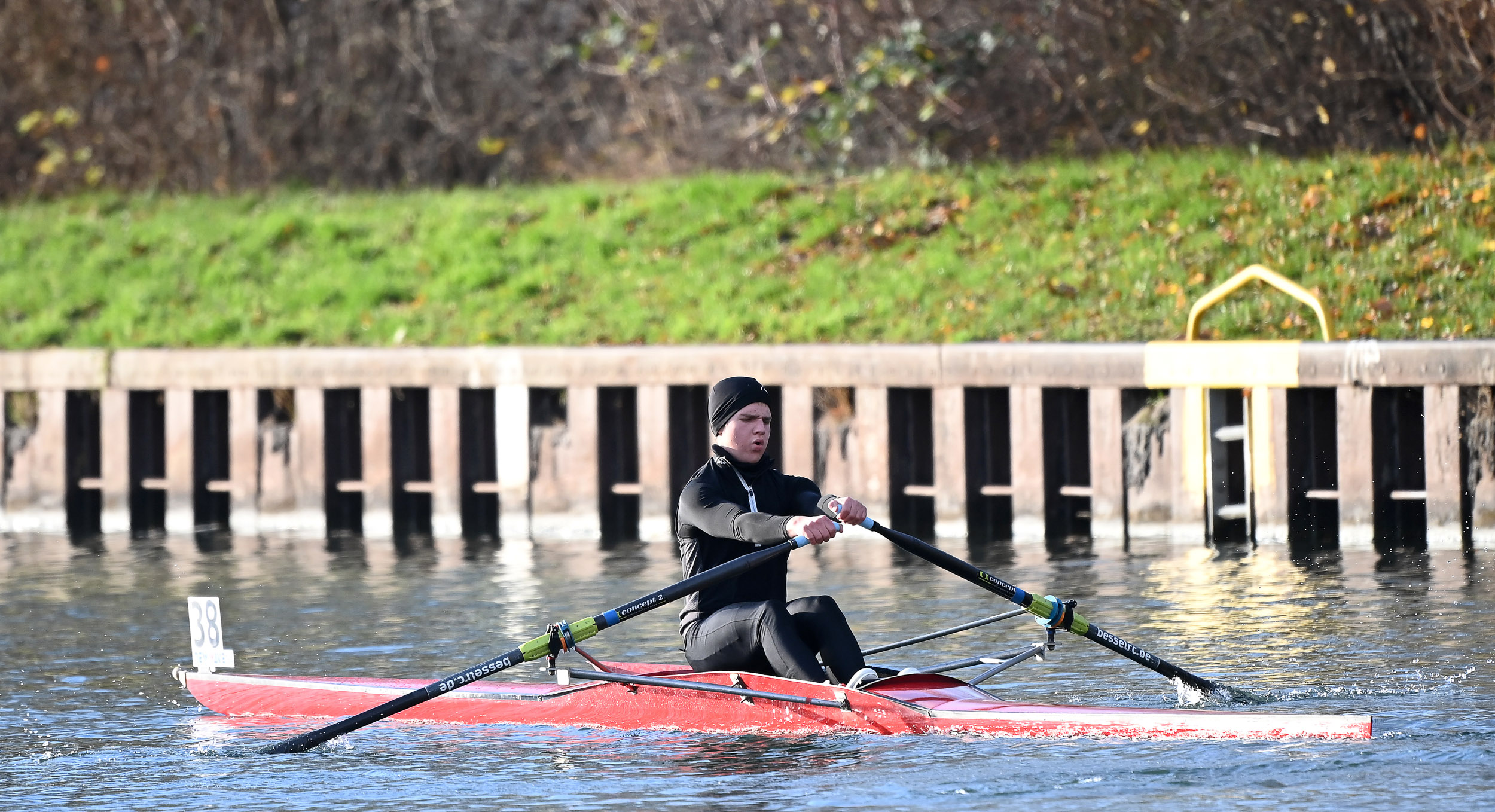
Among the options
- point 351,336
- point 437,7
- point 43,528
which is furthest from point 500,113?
point 43,528

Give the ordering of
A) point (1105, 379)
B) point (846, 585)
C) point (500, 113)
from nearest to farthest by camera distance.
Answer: point (846, 585) < point (1105, 379) < point (500, 113)

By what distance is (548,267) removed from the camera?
20.4m

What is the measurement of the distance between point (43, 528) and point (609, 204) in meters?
6.69

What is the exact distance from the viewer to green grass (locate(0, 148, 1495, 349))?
16.5 metres

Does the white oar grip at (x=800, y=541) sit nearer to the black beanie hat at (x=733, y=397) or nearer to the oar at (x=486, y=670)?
the oar at (x=486, y=670)

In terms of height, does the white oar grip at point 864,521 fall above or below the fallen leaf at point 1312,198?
below

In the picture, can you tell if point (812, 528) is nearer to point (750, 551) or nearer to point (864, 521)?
point (864, 521)

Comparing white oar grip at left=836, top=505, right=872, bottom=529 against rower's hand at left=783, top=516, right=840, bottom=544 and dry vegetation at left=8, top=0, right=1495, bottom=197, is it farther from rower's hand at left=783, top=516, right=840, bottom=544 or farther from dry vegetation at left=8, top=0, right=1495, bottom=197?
dry vegetation at left=8, top=0, right=1495, bottom=197

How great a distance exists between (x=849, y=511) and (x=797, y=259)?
10542 mm

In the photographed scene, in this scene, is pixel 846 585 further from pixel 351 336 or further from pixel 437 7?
pixel 437 7

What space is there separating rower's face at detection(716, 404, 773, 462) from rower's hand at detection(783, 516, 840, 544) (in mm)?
492

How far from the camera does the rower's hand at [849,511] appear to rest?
902cm

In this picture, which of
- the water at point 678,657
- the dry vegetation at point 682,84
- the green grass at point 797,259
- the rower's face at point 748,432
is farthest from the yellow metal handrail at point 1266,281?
the rower's face at point 748,432

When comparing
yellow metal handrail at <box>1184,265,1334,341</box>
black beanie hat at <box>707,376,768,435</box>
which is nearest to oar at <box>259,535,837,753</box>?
black beanie hat at <box>707,376,768,435</box>
